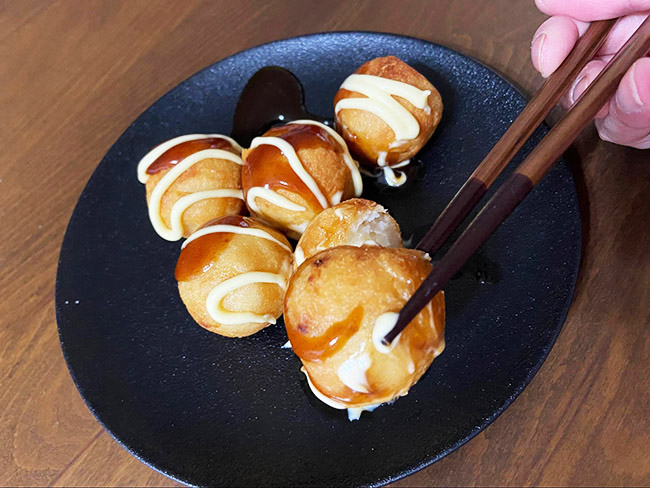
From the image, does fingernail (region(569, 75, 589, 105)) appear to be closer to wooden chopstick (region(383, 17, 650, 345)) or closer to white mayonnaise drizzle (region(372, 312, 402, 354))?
wooden chopstick (region(383, 17, 650, 345))

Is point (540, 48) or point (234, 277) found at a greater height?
point (540, 48)

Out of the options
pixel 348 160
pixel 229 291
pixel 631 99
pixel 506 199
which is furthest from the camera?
pixel 348 160

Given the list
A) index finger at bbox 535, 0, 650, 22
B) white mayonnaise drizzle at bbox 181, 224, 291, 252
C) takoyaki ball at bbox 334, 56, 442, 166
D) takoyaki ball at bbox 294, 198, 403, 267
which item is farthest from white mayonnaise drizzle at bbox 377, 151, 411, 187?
index finger at bbox 535, 0, 650, 22

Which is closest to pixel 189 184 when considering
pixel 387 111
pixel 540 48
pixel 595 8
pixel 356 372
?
pixel 387 111

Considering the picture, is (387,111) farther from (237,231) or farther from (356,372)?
(356,372)

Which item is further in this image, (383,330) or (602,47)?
(602,47)

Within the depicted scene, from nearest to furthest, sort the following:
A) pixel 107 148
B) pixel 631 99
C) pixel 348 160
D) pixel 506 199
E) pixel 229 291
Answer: pixel 506 199, pixel 631 99, pixel 229 291, pixel 348 160, pixel 107 148

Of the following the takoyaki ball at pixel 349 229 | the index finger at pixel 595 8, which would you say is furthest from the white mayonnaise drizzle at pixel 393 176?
the index finger at pixel 595 8
